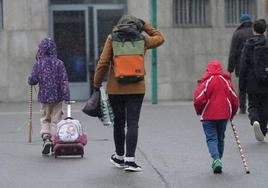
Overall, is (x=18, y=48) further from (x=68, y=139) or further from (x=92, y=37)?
(x=68, y=139)

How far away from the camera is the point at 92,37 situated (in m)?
20.5

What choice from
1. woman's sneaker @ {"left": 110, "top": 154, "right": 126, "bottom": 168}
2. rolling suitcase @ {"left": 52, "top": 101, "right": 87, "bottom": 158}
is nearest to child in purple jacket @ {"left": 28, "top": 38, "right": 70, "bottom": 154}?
rolling suitcase @ {"left": 52, "top": 101, "right": 87, "bottom": 158}

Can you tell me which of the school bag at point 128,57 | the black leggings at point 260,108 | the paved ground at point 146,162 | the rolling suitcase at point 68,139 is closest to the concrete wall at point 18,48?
the paved ground at point 146,162

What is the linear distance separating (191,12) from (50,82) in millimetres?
10366

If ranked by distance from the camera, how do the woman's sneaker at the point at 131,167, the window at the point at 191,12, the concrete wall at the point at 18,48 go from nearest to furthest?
the woman's sneaker at the point at 131,167, the concrete wall at the point at 18,48, the window at the point at 191,12

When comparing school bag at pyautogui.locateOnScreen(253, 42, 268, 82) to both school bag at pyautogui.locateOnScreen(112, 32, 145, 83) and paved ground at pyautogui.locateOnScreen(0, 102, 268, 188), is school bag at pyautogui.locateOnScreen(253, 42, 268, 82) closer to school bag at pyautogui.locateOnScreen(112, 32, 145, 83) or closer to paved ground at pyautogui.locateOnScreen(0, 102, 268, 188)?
paved ground at pyautogui.locateOnScreen(0, 102, 268, 188)

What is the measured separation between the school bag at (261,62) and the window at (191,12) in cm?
903

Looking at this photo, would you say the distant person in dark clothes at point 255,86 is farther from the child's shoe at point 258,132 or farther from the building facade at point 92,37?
the building facade at point 92,37

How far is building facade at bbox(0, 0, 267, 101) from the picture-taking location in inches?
800

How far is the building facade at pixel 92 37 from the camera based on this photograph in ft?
66.7

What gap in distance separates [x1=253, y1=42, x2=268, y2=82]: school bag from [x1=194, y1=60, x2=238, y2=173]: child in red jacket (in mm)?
2357

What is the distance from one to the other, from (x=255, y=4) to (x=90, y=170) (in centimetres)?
1220

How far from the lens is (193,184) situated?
8734 millimetres

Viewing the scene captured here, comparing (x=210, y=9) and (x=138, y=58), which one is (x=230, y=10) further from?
(x=138, y=58)
